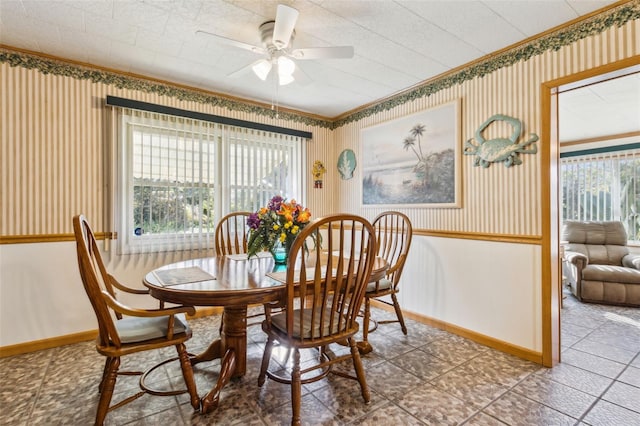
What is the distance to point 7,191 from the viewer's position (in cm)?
243

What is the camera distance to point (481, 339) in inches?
104

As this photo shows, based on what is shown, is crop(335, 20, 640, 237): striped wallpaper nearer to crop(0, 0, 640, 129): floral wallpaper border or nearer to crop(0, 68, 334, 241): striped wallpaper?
crop(0, 0, 640, 129): floral wallpaper border

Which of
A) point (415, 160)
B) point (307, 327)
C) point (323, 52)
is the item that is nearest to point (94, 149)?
point (323, 52)

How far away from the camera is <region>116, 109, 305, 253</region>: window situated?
2895 mm

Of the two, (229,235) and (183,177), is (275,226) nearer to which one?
(229,235)

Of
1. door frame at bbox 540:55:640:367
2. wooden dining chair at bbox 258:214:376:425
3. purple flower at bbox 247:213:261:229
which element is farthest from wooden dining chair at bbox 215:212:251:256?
door frame at bbox 540:55:640:367

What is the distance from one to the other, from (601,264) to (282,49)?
4856 mm

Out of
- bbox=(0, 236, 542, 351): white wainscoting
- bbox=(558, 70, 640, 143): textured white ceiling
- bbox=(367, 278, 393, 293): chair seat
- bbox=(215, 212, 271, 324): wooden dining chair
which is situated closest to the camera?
bbox=(0, 236, 542, 351): white wainscoting

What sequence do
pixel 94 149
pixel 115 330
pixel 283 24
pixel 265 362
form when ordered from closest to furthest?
pixel 115 330 < pixel 283 24 < pixel 265 362 < pixel 94 149

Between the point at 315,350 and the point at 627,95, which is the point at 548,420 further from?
the point at 627,95

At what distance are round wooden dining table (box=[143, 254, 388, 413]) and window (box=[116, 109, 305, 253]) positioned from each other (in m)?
0.95

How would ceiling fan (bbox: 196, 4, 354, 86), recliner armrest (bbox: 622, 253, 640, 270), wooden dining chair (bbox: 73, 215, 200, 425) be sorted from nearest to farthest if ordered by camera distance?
wooden dining chair (bbox: 73, 215, 200, 425) < ceiling fan (bbox: 196, 4, 354, 86) < recliner armrest (bbox: 622, 253, 640, 270)

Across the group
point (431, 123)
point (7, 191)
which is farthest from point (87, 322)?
point (431, 123)

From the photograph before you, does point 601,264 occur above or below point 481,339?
above
